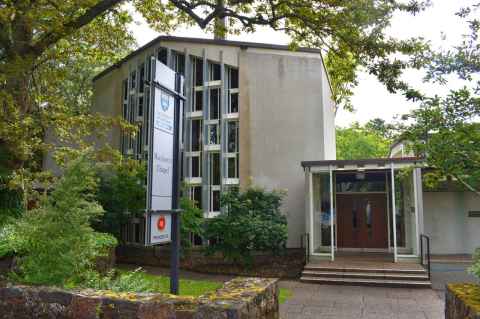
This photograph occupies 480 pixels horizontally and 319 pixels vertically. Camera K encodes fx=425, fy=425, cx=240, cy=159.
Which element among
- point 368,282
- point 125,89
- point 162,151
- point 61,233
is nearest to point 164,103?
point 162,151

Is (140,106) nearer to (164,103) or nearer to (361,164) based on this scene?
(361,164)

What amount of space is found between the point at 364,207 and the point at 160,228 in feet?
42.5

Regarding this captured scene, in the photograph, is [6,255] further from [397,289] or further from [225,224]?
[397,289]

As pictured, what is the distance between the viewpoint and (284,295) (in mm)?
10891

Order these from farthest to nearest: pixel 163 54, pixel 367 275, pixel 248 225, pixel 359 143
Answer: pixel 359 143, pixel 163 54, pixel 248 225, pixel 367 275

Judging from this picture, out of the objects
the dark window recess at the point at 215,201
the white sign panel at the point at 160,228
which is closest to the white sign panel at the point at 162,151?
the white sign panel at the point at 160,228

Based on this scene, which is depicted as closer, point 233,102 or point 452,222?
point 233,102

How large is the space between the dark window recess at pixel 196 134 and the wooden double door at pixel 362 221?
20.0ft

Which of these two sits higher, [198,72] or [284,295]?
[198,72]

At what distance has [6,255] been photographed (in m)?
8.50

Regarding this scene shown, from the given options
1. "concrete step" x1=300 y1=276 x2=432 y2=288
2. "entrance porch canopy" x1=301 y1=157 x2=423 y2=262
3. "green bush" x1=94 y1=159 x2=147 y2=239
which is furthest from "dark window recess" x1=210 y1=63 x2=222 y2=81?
"concrete step" x1=300 y1=276 x2=432 y2=288

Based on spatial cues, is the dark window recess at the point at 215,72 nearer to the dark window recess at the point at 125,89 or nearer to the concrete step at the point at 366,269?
the dark window recess at the point at 125,89

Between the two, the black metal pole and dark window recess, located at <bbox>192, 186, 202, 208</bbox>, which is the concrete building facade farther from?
the black metal pole

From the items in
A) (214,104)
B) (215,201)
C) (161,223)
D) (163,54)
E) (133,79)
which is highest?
(163,54)
